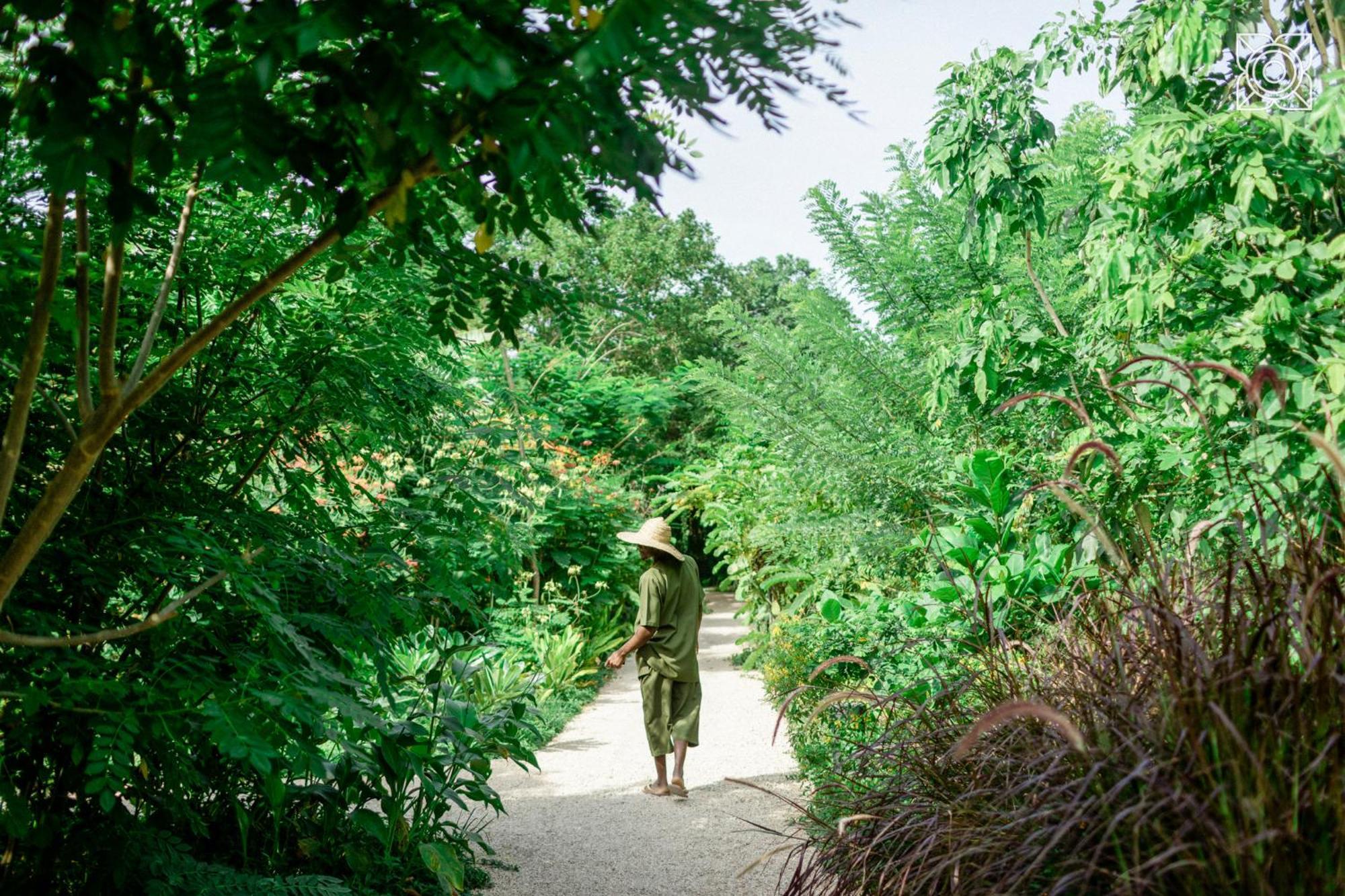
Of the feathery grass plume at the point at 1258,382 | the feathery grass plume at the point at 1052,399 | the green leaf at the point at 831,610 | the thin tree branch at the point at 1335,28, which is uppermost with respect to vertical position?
the thin tree branch at the point at 1335,28

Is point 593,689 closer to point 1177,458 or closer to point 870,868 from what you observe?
point 1177,458

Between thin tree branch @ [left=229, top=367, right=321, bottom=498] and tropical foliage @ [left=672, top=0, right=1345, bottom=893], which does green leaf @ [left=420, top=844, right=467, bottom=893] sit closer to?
tropical foliage @ [left=672, top=0, right=1345, bottom=893]

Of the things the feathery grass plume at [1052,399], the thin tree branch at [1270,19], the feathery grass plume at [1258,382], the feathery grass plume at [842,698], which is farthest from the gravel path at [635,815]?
the thin tree branch at [1270,19]

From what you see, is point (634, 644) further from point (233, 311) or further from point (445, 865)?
point (233, 311)

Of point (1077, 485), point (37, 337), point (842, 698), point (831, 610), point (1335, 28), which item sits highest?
point (1335, 28)

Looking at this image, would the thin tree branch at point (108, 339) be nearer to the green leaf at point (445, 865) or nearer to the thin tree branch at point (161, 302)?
the thin tree branch at point (161, 302)

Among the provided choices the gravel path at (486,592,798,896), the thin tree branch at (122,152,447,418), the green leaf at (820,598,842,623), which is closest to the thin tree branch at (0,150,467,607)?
the thin tree branch at (122,152,447,418)

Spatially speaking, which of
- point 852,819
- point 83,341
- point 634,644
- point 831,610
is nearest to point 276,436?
point 83,341

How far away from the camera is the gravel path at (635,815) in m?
4.64

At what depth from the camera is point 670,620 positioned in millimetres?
6441

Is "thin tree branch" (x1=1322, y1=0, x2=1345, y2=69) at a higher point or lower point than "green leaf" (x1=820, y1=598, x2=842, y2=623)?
higher

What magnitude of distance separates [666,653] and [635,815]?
3.38 feet

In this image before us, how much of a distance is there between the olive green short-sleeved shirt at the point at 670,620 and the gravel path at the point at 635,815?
78 cm

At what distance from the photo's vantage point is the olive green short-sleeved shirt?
6.30 m
